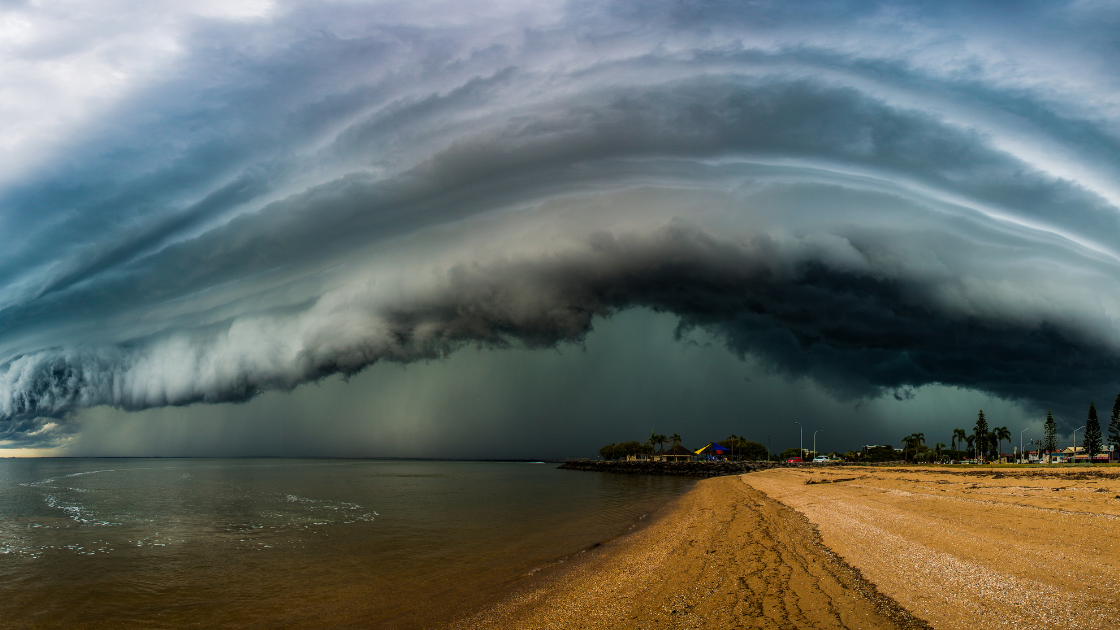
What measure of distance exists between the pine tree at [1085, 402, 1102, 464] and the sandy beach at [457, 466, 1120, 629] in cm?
12480

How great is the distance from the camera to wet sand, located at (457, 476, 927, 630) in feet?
32.7

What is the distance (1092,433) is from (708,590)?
478ft

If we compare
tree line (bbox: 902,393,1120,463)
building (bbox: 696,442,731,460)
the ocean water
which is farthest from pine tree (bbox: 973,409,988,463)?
the ocean water

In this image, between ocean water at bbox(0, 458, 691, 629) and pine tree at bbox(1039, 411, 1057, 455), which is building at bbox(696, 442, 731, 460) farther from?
ocean water at bbox(0, 458, 691, 629)

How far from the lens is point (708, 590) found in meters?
12.3

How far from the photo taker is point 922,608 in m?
9.51

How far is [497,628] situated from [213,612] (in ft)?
27.0

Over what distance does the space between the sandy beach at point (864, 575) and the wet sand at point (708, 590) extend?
40 mm

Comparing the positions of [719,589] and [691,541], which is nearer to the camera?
[719,589]

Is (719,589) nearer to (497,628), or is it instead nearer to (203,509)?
(497,628)

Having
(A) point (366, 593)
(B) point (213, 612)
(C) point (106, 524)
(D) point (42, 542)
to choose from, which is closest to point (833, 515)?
(A) point (366, 593)

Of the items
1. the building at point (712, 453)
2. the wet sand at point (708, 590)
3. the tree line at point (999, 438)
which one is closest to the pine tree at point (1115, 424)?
the tree line at point (999, 438)

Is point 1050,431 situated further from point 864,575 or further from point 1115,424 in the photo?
point 864,575

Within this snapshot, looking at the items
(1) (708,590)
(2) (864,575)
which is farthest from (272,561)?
(2) (864,575)
